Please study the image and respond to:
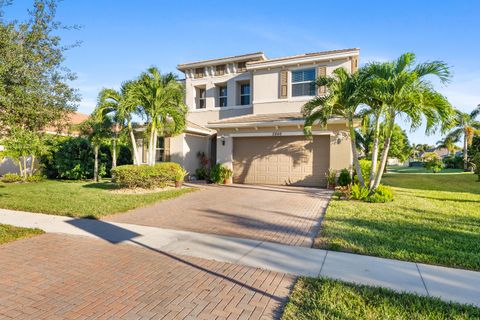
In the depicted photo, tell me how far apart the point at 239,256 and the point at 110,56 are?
42.2ft

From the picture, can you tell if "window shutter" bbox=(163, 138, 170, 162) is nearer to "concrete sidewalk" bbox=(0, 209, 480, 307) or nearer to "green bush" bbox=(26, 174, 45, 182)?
"green bush" bbox=(26, 174, 45, 182)

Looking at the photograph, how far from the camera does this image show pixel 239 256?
5.20m

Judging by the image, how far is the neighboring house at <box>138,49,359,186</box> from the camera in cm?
1495

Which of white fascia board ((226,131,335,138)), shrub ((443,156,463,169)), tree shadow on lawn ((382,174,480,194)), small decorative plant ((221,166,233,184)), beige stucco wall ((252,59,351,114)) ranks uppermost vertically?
beige stucco wall ((252,59,351,114))

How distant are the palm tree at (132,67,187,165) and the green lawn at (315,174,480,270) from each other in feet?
28.2

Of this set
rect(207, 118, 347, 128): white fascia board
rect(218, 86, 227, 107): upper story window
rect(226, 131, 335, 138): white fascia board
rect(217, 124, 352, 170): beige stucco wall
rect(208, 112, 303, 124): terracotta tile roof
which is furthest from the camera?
rect(218, 86, 227, 107): upper story window

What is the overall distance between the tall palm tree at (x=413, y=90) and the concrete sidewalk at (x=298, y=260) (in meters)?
7.01

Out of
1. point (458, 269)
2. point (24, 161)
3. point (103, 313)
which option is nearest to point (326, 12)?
point (458, 269)

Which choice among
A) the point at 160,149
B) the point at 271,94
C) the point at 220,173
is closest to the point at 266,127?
the point at 271,94

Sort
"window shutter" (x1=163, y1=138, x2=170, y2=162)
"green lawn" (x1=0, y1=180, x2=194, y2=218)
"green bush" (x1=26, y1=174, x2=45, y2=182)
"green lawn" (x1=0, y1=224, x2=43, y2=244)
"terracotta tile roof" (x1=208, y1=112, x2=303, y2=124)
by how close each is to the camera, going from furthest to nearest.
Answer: "green bush" (x1=26, y1=174, x2=45, y2=182) < "window shutter" (x1=163, y1=138, x2=170, y2=162) < "terracotta tile roof" (x1=208, y1=112, x2=303, y2=124) < "green lawn" (x1=0, y1=180, x2=194, y2=218) < "green lawn" (x1=0, y1=224, x2=43, y2=244)

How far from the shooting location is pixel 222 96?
20766 mm

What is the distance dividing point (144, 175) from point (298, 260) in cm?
975

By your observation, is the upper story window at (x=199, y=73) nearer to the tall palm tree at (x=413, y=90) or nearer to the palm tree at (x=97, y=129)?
the palm tree at (x=97, y=129)

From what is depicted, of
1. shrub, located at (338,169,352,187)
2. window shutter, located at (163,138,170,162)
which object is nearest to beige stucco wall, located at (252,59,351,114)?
shrub, located at (338,169,352,187)
